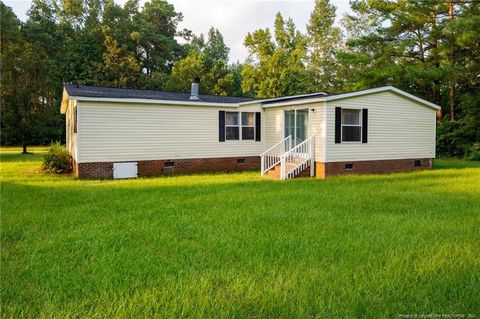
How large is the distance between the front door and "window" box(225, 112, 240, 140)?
192 centimetres

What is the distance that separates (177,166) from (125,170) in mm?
1890

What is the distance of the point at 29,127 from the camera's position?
21.9 m

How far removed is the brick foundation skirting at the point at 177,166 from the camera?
11594mm

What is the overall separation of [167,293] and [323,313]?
1385 millimetres

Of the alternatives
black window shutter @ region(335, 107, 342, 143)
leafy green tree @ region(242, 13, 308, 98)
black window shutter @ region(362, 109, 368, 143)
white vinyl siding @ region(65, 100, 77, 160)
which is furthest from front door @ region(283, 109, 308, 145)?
leafy green tree @ region(242, 13, 308, 98)

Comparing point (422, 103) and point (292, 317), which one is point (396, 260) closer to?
point (292, 317)

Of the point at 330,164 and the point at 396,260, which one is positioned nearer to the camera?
the point at 396,260

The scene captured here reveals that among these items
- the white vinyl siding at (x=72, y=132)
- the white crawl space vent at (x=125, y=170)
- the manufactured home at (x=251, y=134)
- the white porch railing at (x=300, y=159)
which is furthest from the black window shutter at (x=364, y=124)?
the white vinyl siding at (x=72, y=132)

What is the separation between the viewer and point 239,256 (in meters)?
4.26

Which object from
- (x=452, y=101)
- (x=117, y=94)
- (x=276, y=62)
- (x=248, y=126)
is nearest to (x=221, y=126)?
(x=248, y=126)

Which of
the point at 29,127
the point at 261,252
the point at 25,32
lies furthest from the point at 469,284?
the point at 25,32

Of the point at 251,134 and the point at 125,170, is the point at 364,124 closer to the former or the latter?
the point at 251,134

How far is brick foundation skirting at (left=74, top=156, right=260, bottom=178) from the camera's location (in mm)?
11594

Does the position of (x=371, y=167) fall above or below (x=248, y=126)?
below
